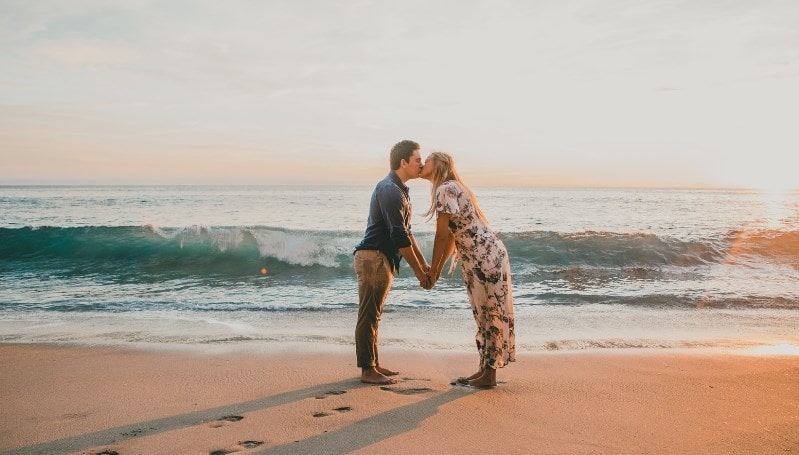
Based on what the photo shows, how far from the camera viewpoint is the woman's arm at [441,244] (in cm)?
449

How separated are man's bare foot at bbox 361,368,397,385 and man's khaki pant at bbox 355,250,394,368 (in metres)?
0.05

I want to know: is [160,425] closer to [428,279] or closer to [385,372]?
[385,372]

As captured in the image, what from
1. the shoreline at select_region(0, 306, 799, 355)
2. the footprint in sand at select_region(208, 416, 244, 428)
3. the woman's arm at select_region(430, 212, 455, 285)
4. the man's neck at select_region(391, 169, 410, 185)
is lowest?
the shoreline at select_region(0, 306, 799, 355)

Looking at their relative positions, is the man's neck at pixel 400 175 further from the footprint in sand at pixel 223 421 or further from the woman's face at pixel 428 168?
the footprint in sand at pixel 223 421

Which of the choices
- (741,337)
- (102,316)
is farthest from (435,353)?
(102,316)

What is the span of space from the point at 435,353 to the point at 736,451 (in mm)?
2891

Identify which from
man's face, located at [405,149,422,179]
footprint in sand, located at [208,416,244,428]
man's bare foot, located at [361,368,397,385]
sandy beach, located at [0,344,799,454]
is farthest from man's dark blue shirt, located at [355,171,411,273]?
footprint in sand, located at [208,416,244,428]

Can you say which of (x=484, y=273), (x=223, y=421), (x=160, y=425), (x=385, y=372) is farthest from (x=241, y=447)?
(x=484, y=273)

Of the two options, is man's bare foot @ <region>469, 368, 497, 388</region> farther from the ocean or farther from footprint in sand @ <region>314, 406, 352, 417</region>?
the ocean

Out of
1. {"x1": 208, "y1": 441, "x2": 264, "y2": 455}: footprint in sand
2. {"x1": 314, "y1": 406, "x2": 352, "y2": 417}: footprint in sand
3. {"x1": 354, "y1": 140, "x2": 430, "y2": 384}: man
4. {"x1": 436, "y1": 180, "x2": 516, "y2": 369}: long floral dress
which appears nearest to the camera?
{"x1": 208, "y1": 441, "x2": 264, "y2": 455}: footprint in sand

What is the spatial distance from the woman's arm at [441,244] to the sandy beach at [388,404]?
0.98 metres

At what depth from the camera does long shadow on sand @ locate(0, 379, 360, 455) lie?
3373mm

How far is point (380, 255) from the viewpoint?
4.65m

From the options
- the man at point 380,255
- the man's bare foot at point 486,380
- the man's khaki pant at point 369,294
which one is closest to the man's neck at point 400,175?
the man at point 380,255
